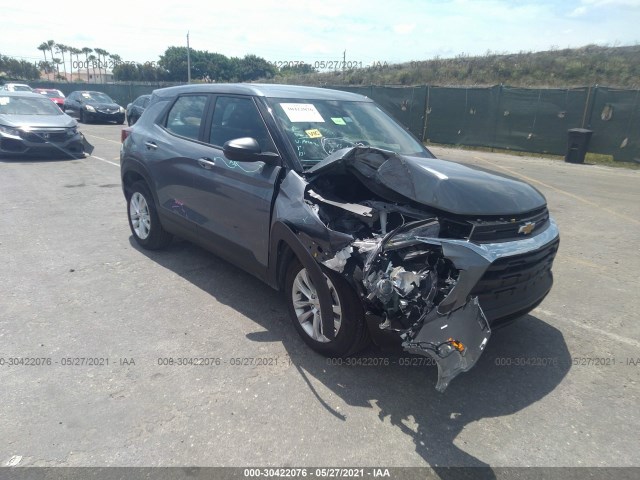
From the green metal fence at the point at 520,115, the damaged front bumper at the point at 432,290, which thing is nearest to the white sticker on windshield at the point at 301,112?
the damaged front bumper at the point at 432,290

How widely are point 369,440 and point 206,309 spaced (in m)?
2.05

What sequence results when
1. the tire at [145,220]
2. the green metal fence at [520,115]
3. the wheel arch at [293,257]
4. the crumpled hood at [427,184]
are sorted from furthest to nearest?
the green metal fence at [520,115], the tire at [145,220], the wheel arch at [293,257], the crumpled hood at [427,184]

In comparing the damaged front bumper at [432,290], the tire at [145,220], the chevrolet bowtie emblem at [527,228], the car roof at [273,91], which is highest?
the car roof at [273,91]

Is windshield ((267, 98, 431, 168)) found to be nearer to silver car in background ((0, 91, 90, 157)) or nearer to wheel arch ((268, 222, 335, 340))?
wheel arch ((268, 222, 335, 340))

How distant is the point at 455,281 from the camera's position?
8.99 ft

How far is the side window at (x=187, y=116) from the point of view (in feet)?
15.5

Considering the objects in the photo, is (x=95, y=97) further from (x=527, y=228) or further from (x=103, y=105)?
(x=527, y=228)

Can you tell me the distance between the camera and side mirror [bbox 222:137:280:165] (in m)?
3.53

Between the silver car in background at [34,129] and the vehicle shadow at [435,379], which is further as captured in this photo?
the silver car in background at [34,129]

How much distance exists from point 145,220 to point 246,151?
2.62 meters

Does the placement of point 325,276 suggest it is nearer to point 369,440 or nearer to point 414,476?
point 369,440

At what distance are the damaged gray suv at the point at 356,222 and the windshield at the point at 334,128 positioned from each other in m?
0.01

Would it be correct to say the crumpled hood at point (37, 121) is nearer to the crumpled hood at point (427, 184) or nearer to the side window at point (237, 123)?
the side window at point (237, 123)

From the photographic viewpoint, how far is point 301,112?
4117 millimetres
